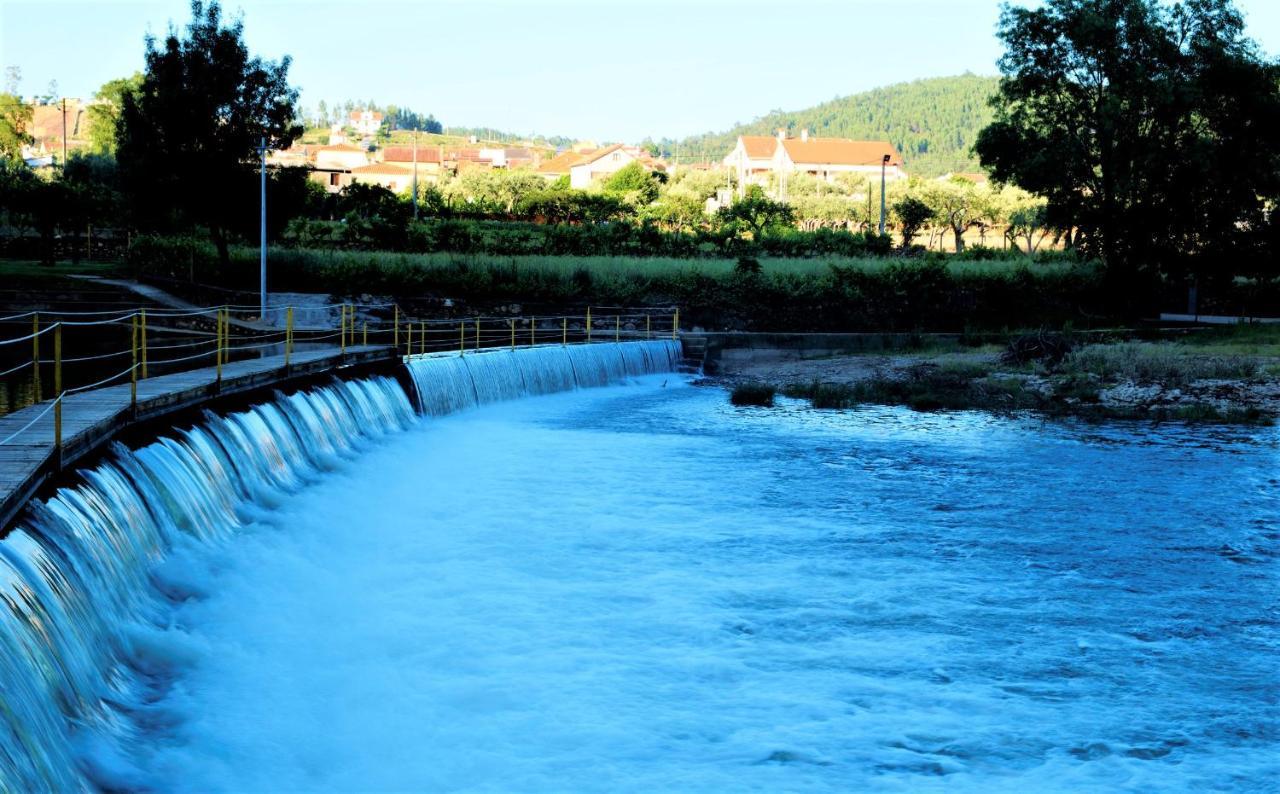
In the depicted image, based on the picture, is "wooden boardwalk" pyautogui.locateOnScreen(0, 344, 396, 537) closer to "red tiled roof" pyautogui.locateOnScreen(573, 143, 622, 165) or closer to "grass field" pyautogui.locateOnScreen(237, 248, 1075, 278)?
"grass field" pyautogui.locateOnScreen(237, 248, 1075, 278)

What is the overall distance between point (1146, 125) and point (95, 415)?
115 ft

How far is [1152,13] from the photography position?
37375mm

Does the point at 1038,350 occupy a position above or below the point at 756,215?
below

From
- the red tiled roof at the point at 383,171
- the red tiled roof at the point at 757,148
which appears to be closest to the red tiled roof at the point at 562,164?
the red tiled roof at the point at 383,171

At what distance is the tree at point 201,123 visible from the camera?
32906mm

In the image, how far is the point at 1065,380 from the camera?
93.7 ft

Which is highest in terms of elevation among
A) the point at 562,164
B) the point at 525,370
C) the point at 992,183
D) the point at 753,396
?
the point at 562,164

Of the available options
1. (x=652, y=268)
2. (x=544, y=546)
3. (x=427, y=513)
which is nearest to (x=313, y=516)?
(x=427, y=513)

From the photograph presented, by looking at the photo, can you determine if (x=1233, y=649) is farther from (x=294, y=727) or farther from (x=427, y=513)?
(x=427, y=513)

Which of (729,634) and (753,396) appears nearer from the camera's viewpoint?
(729,634)

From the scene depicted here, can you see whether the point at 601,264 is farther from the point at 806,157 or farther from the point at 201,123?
the point at 806,157

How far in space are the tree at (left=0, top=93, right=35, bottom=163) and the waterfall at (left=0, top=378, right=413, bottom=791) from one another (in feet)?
→ 292

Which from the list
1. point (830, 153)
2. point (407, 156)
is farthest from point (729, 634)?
point (407, 156)

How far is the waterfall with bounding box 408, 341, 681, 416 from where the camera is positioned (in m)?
24.1
